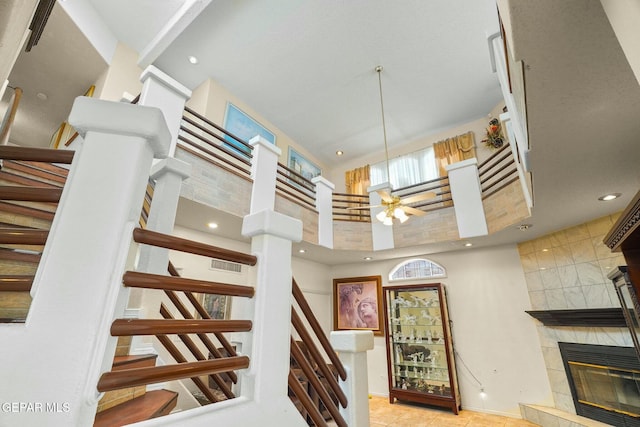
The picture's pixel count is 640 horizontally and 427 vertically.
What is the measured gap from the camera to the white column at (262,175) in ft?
13.5

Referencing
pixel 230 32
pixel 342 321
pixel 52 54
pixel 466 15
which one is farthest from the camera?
pixel 342 321

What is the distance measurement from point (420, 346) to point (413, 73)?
16.2 feet

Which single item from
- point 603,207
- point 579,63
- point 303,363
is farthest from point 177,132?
point 603,207

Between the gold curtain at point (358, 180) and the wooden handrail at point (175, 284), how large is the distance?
619cm

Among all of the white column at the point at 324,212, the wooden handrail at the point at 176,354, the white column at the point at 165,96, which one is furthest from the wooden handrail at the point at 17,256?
the white column at the point at 324,212

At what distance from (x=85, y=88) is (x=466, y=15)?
584 centimetres

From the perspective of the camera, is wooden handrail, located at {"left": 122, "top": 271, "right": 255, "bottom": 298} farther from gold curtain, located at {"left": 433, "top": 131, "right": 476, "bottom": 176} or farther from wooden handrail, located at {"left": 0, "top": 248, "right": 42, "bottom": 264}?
gold curtain, located at {"left": 433, "top": 131, "right": 476, "bottom": 176}

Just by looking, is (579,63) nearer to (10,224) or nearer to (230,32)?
(10,224)

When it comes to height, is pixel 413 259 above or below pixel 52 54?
below

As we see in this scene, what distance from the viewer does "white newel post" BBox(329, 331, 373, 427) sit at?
5.16 ft

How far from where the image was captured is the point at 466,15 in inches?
162

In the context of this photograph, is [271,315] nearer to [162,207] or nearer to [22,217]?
[162,207]

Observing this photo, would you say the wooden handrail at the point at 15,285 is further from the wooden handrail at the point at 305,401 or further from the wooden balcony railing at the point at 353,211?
the wooden balcony railing at the point at 353,211

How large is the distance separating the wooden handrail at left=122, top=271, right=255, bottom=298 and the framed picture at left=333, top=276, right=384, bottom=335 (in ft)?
17.4
